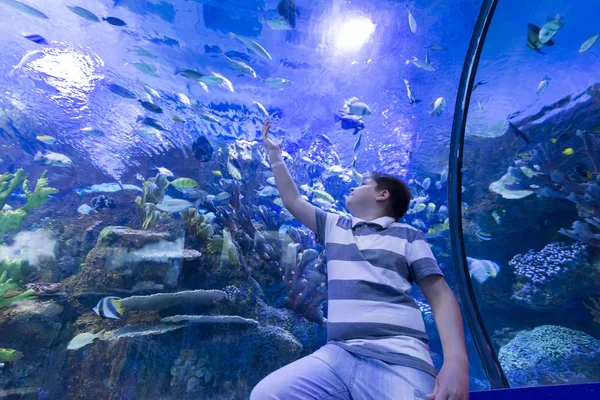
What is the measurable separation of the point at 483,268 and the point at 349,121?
92.4 inches

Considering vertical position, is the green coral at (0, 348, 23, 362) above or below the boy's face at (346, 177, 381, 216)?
below

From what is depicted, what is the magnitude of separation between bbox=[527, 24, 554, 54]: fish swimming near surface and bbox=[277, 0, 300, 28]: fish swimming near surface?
250 cm

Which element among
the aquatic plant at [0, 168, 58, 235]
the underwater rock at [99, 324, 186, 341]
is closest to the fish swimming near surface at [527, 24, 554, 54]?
the underwater rock at [99, 324, 186, 341]

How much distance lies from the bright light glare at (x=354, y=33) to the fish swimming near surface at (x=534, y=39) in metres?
1.63

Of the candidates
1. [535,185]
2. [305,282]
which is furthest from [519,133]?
[305,282]

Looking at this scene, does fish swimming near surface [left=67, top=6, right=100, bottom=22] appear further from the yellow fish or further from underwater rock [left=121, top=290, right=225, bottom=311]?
the yellow fish

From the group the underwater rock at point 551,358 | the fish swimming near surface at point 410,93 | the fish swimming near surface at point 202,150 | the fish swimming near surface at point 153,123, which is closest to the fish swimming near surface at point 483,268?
the underwater rock at point 551,358

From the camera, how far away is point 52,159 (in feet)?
11.9

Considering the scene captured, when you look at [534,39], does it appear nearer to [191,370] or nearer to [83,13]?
[191,370]

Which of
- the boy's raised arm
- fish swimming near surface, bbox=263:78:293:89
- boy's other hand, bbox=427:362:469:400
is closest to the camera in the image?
boy's other hand, bbox=427:362:469:400

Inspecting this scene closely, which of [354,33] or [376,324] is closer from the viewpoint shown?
[376,324]

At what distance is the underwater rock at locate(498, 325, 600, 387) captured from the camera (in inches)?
117

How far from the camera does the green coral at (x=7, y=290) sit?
9.02 ft

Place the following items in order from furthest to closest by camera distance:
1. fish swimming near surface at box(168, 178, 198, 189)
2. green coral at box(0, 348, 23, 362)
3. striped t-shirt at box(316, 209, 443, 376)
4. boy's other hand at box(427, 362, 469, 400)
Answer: fish swimming near surface at box(168, 178, 198, 189), green coral at box(0, 348, 23, 362), striped t-shirt at box(316, 209, 443, 376), boy's other hand at box(427, 362, 469, 400)
